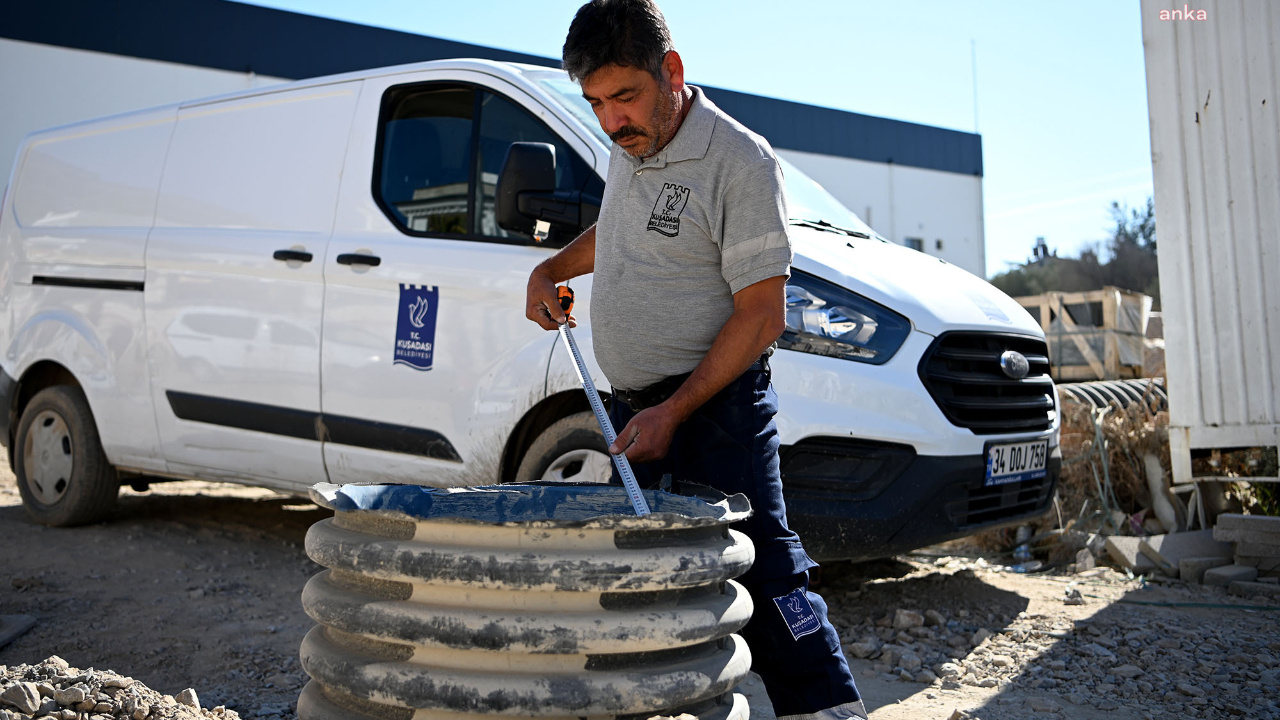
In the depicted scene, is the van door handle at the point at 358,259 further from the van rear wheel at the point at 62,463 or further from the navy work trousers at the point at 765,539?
the navy work trousers at the point at 765,539

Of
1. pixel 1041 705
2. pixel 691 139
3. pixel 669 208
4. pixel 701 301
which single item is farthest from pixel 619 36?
pixel 1041 705

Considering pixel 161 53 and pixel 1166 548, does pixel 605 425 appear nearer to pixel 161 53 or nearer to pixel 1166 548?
pixel 1166 548

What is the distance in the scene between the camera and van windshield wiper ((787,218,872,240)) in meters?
4.06

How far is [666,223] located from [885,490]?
66.8 inches

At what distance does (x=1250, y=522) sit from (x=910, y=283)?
2426 mm

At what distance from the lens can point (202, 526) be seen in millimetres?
5754

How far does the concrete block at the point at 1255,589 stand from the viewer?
452cm

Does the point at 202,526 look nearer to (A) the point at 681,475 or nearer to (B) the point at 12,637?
(B) the point at 12,637

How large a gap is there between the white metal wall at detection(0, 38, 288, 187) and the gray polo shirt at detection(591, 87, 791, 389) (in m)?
14.1

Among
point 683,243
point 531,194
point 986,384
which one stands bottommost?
point 986,384

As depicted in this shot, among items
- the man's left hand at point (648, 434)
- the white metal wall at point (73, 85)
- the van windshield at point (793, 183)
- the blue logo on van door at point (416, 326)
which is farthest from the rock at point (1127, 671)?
the white metal wall at point (73, 85)

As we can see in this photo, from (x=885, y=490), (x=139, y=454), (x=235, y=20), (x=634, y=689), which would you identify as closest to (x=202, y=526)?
(x=139, y=454)

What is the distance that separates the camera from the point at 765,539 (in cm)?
216

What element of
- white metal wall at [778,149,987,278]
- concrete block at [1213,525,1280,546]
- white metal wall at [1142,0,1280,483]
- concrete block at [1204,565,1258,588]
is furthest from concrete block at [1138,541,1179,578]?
white metal wall at [778,149,987,278]
